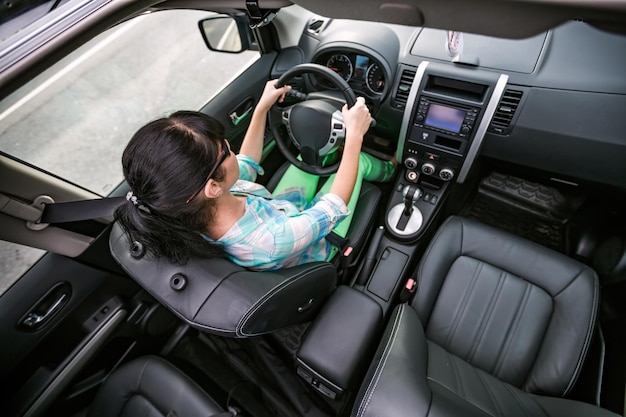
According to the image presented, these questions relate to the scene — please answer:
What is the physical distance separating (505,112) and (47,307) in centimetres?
198

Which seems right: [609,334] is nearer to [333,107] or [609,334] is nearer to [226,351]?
[333,107]

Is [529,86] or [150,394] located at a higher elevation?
[529,86]

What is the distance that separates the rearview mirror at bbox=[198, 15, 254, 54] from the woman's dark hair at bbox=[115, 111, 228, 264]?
1009 mm

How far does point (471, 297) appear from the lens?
51.8 inches

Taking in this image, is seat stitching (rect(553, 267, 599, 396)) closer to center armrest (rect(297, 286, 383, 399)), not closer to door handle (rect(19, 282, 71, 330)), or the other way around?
center armrest (rect(297, 286, 383, 399))

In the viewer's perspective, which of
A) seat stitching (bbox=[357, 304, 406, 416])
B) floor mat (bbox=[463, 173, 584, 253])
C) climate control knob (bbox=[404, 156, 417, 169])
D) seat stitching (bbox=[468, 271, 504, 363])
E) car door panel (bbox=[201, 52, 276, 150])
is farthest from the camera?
floor mat (bbox=[463, 173, 584, 253])

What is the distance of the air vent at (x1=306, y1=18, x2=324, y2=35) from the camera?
174cm

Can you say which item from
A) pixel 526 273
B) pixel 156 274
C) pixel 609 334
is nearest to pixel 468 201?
pixel 526 273

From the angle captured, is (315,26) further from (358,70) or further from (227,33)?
(227,33)

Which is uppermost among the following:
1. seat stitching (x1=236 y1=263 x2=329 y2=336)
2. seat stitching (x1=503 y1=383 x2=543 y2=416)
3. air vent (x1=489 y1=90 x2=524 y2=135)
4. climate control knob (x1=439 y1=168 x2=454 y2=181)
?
air vent (x1=489 y1=90 x2=524 y2=135)

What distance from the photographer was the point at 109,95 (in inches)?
109

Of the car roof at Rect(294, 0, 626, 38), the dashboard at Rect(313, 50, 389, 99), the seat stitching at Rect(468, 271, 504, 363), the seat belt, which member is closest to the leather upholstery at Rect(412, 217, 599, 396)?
the seat stitching at Rect(468, 271, 504, 363)

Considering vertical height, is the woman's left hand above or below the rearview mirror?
below

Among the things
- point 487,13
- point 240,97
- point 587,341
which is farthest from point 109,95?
point 587,341
